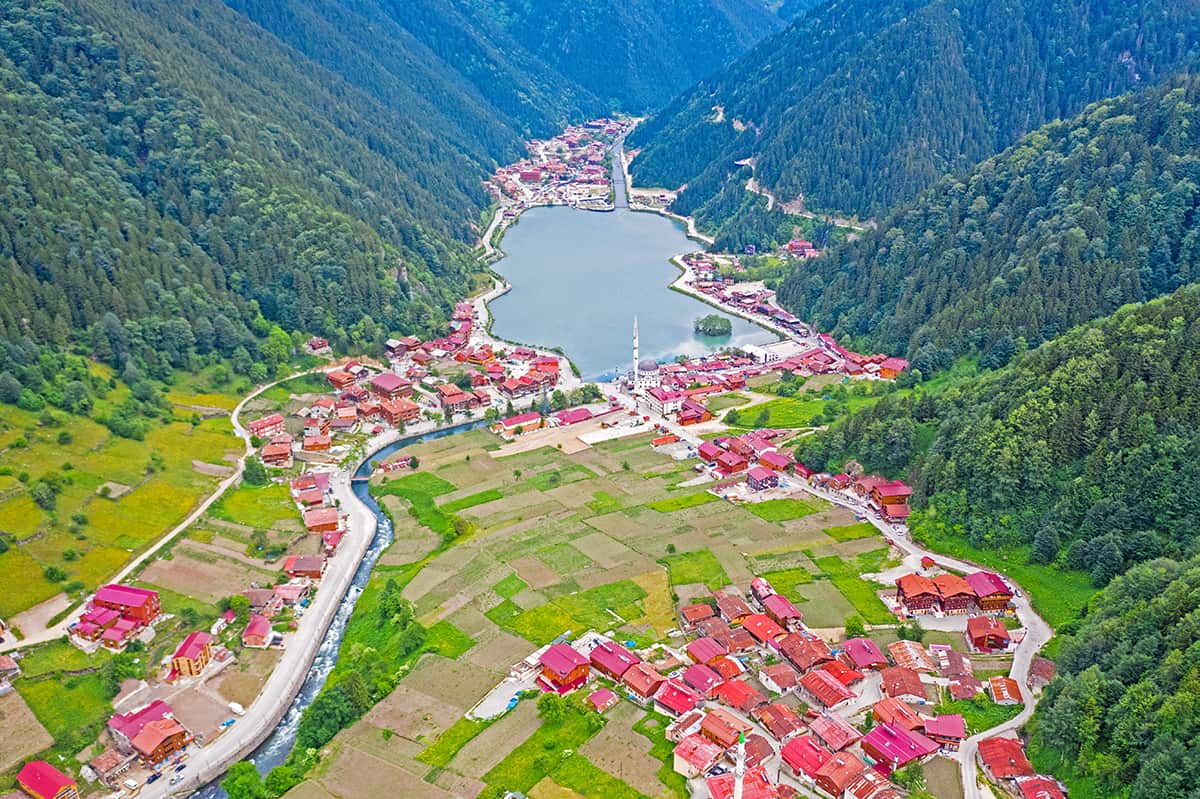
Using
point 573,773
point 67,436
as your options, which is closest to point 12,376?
point 67,436

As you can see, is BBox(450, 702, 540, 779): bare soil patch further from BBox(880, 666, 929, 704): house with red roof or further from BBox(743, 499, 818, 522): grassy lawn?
BBox(743, 499, 818, 522): grassy lawn

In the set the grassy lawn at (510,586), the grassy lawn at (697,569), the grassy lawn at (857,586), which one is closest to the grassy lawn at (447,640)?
the grassy lawn at (510,586)

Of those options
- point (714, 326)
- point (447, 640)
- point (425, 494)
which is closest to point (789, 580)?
point (447, 640)

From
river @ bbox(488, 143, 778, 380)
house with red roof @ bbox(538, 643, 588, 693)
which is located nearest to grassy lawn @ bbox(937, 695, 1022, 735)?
house with red roof @ bbox(538, 643, 588, 693)

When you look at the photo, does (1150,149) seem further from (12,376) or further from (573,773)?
(12,376)

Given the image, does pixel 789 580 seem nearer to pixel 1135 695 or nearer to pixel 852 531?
pixel 852 531

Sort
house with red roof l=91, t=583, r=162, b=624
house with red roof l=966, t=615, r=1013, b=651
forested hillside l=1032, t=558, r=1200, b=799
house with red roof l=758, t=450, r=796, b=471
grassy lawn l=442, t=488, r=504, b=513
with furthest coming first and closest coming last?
1. house with red roof l=758, t=450, r=796, b=471
2. grassy lawn l=442, t=488, r=504, b=513
3. house with red roof l=91, t=583, r=162, b=624
4. house with red roof l=966, t=615, r=1013, b=651
5. forested hillside l=1032, t=558, r=1200, b=799

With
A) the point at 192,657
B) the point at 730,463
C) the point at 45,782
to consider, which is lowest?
the point at 45,782
